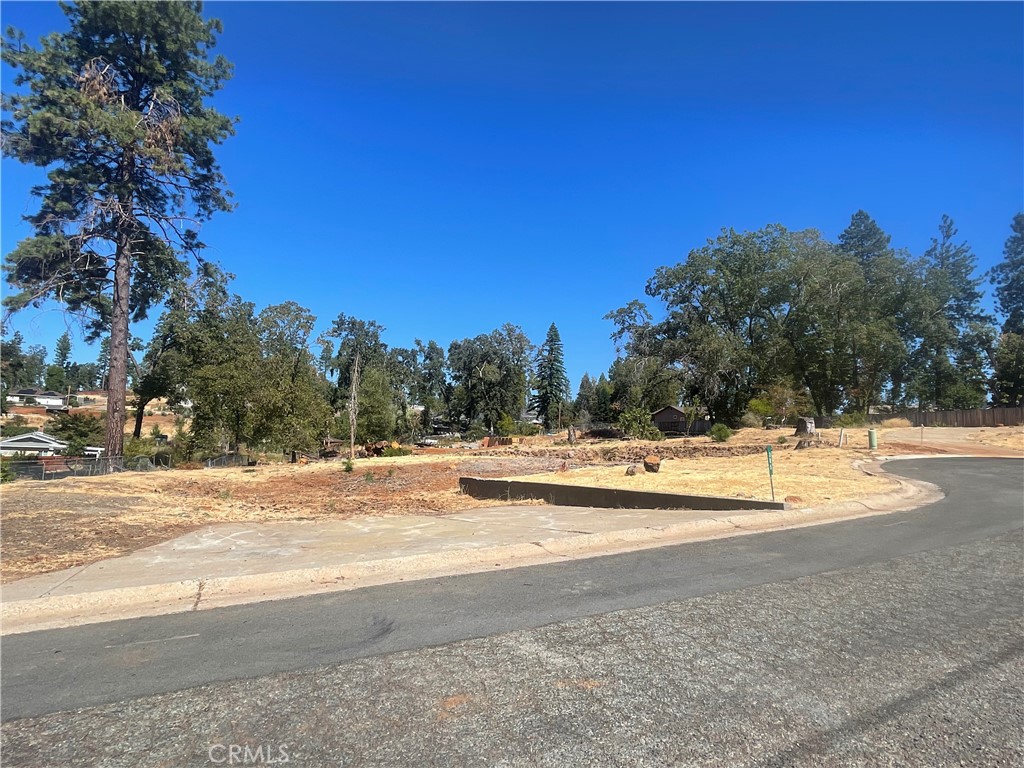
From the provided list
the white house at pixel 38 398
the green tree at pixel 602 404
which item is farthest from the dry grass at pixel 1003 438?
the white house at pixel 38 398

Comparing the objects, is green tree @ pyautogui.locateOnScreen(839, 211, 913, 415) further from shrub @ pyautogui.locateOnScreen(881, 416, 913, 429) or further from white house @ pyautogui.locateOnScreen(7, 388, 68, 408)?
white house @ pyautogui.locateOnScreen(7, 388, 68, 408)

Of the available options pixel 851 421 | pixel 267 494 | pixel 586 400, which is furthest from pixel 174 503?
pixel 586 400

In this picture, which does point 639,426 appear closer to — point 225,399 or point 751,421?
point 751,421

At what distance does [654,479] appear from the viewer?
16.0 m

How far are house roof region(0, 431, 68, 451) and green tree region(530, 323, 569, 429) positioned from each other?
231ft

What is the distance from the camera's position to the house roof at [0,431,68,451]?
161ft

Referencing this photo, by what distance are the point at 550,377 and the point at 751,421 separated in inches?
2284

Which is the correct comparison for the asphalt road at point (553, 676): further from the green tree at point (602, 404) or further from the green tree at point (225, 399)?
the green tree at point (602, 404)

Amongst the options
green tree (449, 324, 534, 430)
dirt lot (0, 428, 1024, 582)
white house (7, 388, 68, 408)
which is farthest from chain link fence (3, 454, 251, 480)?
white house (7, 388, 68, 408)

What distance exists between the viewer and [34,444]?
50594mm

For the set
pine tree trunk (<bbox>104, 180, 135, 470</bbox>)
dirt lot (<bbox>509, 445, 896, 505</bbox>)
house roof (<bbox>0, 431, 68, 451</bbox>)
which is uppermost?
pine tree trunk (<bbox>104, 180, 135, 470</bbox>)

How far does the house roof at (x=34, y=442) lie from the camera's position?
1933 inches

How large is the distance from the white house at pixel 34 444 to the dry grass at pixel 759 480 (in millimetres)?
51418

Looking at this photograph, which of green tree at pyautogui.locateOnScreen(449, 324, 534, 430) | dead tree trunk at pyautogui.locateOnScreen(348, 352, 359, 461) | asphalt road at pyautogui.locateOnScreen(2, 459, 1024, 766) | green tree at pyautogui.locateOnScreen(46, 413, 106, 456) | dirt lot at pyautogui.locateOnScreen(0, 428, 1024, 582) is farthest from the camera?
green tree at pyautogui.locateOnScreen(449, 324, 534, 430)
